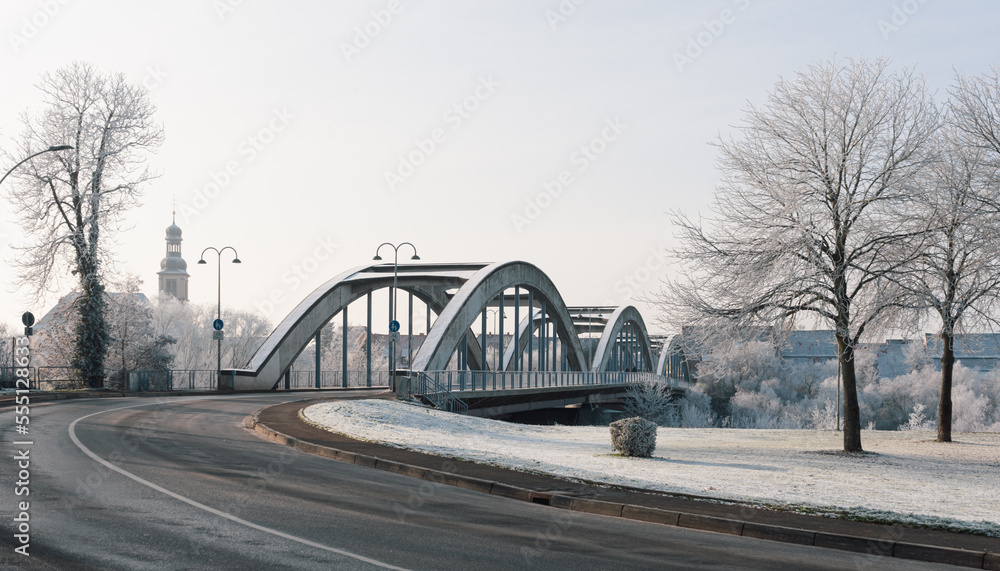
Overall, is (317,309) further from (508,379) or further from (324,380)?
(324,380)

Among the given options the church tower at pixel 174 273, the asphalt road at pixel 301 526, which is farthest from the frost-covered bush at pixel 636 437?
the church tower at pixel 174 273

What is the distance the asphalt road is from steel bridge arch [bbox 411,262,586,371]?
24.2 metres

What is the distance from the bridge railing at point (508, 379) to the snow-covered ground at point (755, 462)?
20.3ft

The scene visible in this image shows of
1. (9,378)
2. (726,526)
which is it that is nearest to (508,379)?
(9,378)

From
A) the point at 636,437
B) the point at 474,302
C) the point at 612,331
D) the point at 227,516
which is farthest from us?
the point at 612,331

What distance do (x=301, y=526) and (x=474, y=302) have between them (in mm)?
35424

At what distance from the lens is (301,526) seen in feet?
28.6

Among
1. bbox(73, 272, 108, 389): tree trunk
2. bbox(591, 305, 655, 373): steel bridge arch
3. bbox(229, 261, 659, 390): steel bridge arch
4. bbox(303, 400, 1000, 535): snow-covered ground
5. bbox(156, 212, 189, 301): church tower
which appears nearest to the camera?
bbox(303, 400, 1000, 535): snow-covered ground

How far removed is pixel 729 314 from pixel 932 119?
27.3 ft

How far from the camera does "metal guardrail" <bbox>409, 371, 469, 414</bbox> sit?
33844mm

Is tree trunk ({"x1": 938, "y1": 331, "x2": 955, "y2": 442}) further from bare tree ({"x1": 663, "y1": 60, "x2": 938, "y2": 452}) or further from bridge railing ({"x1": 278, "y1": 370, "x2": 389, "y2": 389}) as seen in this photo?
bridge railing ({"x1": 278, "y1": 370, "x2": 389, "y2": 389})

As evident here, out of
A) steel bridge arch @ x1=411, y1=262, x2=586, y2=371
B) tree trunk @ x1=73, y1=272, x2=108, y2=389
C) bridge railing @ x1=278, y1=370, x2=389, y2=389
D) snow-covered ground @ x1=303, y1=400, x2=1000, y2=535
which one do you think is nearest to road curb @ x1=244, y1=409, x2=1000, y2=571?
snow-covered ground @ x1=303, y1=400, x2=1000, y2=535

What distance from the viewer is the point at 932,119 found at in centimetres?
2377

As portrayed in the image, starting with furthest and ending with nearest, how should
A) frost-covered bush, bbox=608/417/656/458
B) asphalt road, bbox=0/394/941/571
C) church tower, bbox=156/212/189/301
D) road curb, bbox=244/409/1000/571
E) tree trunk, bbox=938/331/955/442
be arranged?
church tower, bbox=156/212/189/301 → tree trunk, bbox=938/331/955/442 → frost-covered bush, bbox=608/417/656/458 → road curb, bbox=244/409/1000/571 → asphalt road, bbox=0/394/941/571
